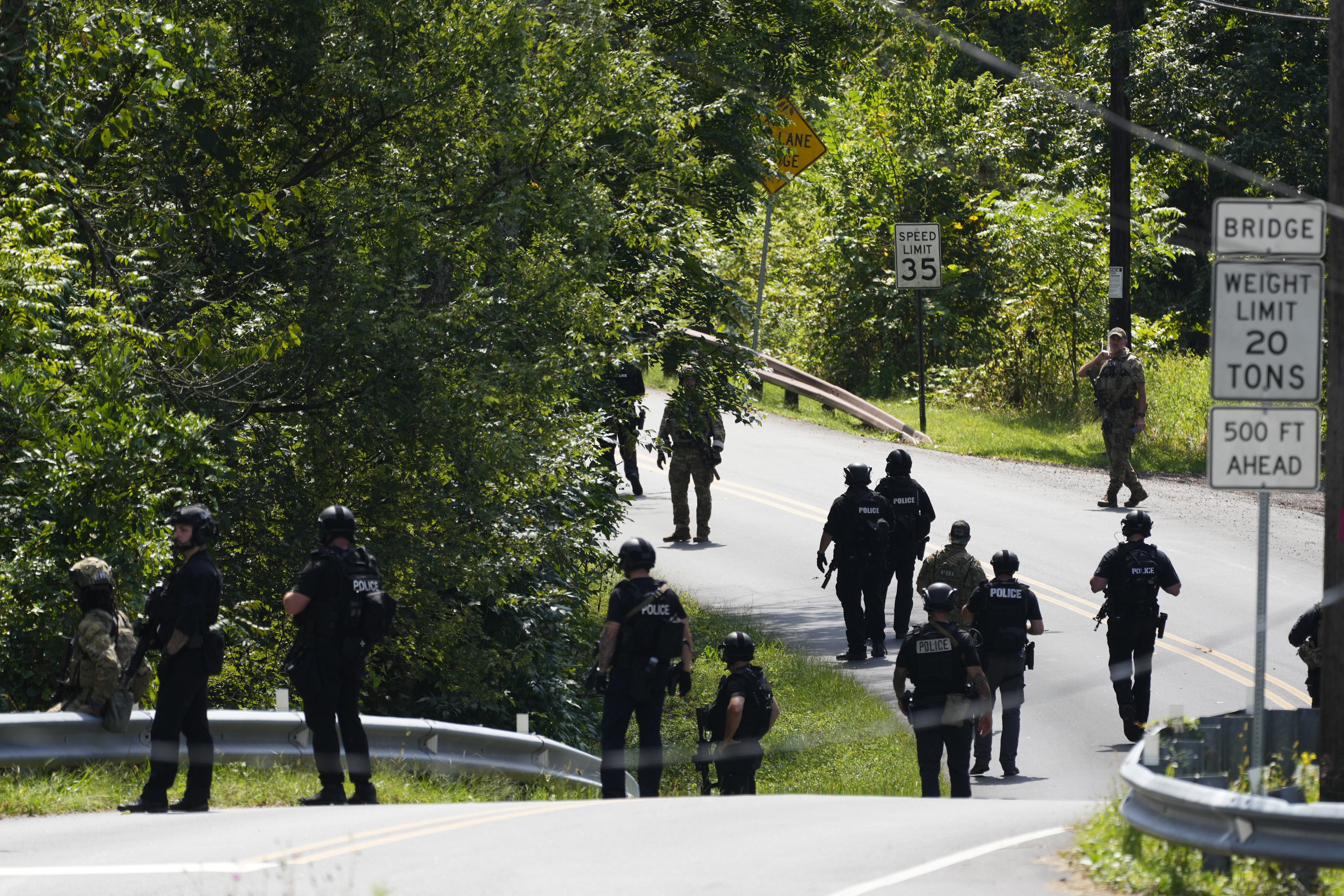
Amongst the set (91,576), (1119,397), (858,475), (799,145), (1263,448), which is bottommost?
(91,576)

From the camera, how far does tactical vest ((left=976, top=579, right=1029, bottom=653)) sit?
12758 millimetres

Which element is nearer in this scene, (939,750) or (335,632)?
(335,632)

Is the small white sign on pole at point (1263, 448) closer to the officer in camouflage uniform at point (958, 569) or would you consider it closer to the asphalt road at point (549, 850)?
the asphalt road at point (549, 850)

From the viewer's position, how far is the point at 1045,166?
105 ft

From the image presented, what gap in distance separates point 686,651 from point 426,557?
336 centimetres

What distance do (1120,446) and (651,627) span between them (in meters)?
11.7

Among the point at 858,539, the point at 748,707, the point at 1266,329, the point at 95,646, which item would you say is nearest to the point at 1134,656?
the point at 858,539

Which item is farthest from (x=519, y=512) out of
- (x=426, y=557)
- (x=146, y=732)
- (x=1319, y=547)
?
(x=1319, y=547)

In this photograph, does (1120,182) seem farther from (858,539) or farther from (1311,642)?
(1311,642)

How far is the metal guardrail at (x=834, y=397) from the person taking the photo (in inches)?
1064

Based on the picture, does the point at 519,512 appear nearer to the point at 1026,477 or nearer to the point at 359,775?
the point at 359,775

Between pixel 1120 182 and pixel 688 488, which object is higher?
pixel 1120 182

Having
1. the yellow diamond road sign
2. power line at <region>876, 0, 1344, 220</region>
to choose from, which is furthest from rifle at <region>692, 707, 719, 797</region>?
the yellow diamond road sign

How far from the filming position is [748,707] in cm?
1116
